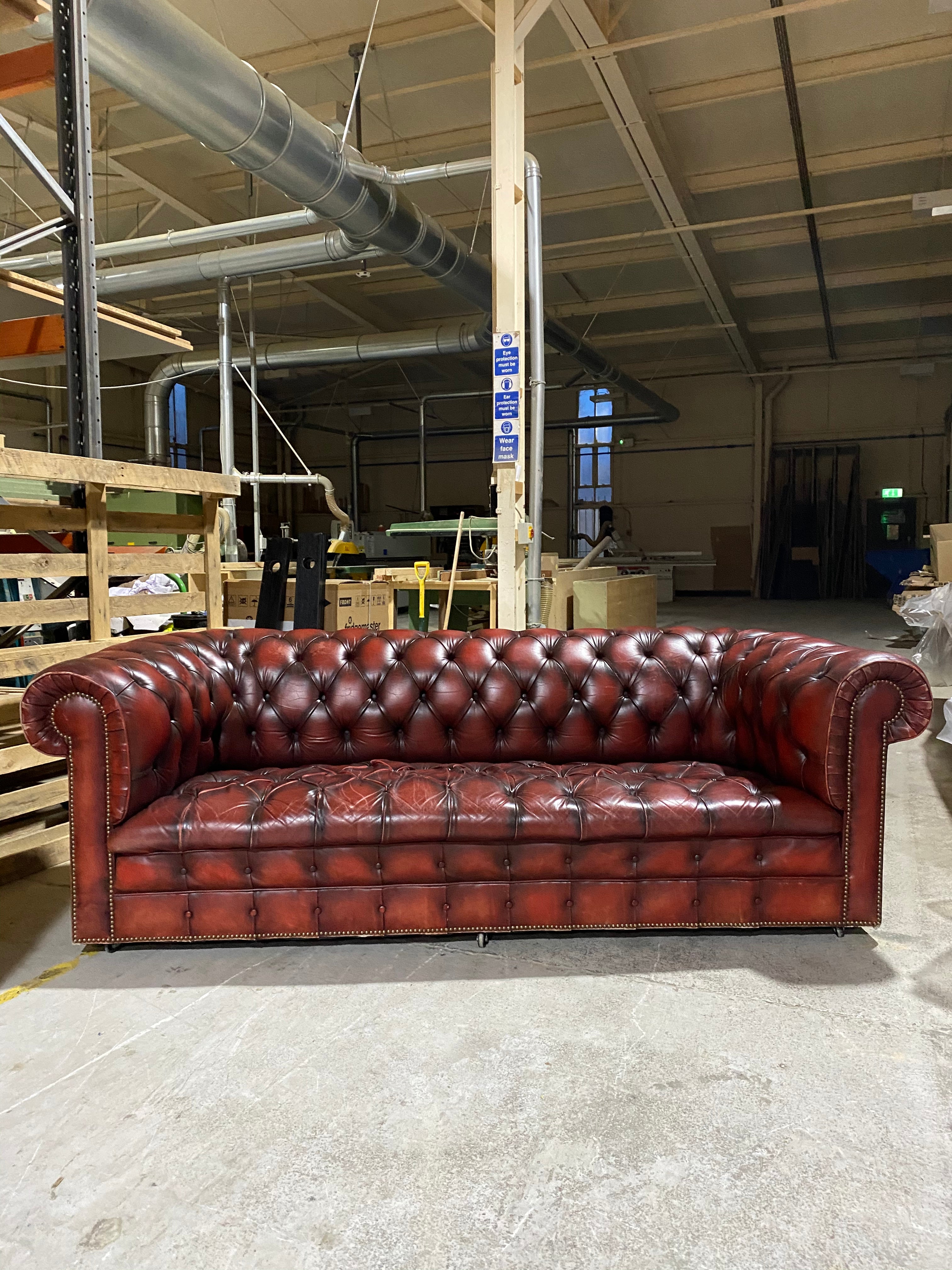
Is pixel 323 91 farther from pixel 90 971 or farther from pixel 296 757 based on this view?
pixel 90 971

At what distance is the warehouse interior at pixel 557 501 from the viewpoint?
1.41 m

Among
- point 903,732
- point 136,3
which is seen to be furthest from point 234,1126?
point 136,3

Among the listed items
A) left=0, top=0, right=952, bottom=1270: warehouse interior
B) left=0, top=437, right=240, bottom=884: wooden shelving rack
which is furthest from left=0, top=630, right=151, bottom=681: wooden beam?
left=0, top=0, right=952, bottom=1270: warehouse interior

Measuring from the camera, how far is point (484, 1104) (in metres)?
1.63

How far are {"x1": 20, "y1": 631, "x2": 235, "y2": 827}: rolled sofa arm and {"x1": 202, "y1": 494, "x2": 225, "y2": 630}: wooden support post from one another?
947mm

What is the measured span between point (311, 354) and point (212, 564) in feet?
23.4

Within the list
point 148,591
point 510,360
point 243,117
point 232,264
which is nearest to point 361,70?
point 243,117

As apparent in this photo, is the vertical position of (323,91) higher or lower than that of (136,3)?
higher

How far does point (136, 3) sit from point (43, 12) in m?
0.79

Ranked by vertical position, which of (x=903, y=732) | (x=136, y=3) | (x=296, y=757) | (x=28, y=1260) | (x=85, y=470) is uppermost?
(x=136, y=3)

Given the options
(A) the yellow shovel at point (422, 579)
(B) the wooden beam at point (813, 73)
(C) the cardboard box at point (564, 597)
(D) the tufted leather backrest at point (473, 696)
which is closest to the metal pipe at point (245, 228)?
(B) the wooden beam at point (813, 73)

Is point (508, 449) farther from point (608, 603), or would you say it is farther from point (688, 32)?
point (688, 32)

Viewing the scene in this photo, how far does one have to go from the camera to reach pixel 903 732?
2186 mm

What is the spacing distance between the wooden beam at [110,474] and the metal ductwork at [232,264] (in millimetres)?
3648
